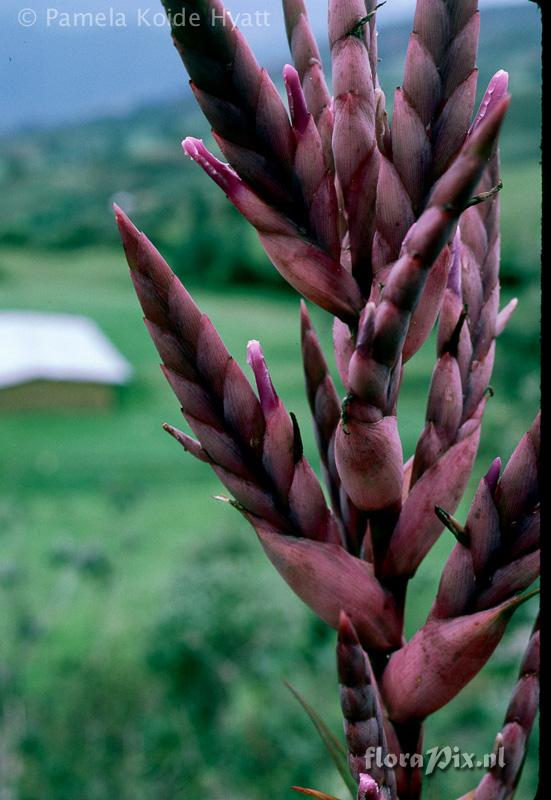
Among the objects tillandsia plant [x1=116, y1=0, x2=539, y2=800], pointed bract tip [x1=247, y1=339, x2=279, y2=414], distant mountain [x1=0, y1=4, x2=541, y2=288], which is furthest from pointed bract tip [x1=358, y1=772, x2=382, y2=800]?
distant mountain [x1=0, y1=4, x2=541, y2=288]

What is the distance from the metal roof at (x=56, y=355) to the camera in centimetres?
249

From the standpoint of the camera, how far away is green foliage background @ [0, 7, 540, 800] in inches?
56.1

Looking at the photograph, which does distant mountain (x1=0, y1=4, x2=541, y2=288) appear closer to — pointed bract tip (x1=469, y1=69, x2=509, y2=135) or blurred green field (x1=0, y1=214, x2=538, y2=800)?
blurred green field (x1=0, y1=214, x2=538, y2=800)

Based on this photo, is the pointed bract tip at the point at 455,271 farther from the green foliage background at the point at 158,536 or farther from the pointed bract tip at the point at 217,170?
the green foliage background at the point at 158,536

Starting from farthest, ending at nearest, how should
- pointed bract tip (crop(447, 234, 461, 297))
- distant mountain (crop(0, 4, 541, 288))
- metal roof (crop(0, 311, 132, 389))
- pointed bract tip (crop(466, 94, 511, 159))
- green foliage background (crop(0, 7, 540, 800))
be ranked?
metal roof (crop(0, 311, 132, 389)) → distant mountain (crop(0, 4, 541, 288)) → green foliage background (crop(0, 7, 540, 800)) → pointed bract tip (crop(447, 234, 461, 297)) → pointed bract tip (crop(466, 94, 511, 159))

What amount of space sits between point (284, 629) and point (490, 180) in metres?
1.40

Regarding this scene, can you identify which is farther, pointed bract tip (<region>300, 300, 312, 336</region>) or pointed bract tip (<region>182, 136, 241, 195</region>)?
pointed bract tip (<region>300, 300, 312, 336</region>)

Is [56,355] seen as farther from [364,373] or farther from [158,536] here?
[364,373]

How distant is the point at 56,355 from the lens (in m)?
2.58

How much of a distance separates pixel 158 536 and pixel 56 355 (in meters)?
0.74

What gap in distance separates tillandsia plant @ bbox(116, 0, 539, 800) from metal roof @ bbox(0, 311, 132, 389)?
227 cm

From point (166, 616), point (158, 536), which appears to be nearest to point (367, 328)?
point (166, 616)

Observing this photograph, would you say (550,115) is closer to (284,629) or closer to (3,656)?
(284,629)

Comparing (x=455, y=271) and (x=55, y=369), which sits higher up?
(x=55, y=369)
